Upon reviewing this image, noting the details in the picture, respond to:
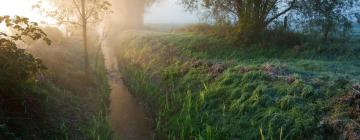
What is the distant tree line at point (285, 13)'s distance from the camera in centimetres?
2514

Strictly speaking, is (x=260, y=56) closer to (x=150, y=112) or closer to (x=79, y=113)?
(x=150, y=112)

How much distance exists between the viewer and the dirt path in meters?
15.9

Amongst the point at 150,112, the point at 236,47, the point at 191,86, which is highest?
the point at 236,47

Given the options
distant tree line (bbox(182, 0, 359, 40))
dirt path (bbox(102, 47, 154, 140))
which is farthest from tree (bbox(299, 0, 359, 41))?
dirt path (bbox(102, 47, 154, 140))

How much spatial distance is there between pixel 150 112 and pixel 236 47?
9032 millimetres

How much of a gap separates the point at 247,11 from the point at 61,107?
596 inches

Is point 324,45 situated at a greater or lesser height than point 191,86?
greater

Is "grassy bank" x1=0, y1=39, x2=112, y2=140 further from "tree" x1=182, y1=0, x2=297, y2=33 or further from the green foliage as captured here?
"tree" x1=182, y1=0, x2=297, y2=33

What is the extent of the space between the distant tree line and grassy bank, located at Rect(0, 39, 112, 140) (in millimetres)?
9739

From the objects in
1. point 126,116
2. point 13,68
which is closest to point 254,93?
point 126,116

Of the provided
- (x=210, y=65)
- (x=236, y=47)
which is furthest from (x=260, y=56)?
(x=210, y=65)

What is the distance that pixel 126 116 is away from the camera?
18.4 m

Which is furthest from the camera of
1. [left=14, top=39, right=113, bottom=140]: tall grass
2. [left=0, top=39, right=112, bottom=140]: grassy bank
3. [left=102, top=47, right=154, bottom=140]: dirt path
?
[left=102, top=47, right=154, bottom=140]: dirt path

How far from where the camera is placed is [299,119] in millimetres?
11531
